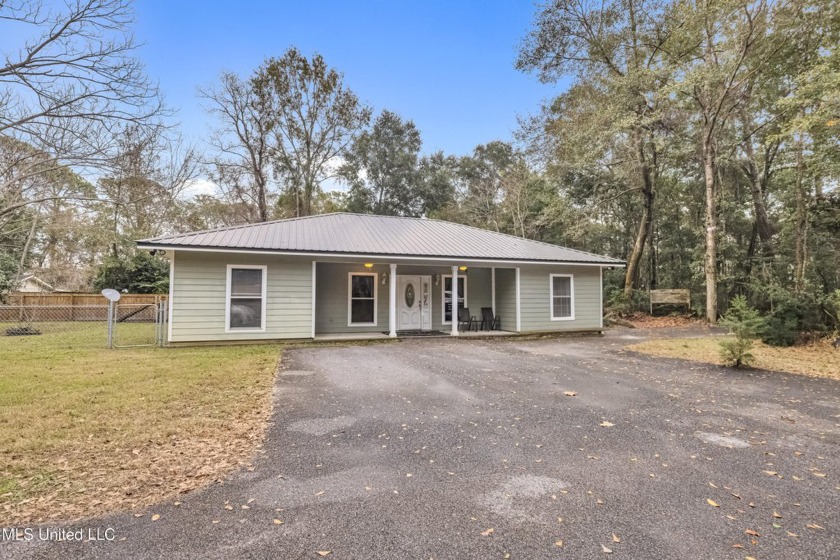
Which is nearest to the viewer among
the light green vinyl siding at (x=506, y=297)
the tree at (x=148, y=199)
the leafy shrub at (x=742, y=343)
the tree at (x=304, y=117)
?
the leafy shrub at (x=742, y=343)

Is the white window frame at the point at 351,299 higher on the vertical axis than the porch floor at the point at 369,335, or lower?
higher

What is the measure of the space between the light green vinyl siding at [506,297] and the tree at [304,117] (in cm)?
1464

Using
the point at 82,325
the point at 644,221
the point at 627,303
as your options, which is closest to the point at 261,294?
the point at 82,325

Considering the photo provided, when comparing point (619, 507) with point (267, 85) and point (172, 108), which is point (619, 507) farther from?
point (267, 85)

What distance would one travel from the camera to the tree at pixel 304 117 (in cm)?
2278

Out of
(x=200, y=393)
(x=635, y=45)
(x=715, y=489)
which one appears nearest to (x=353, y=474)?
(x=715, y=489)

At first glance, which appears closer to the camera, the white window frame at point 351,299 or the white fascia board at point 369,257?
the white fascia board at point 369,257

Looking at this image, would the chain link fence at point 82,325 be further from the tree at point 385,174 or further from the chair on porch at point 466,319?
the tree at point 385,174

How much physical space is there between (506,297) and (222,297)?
8.06m

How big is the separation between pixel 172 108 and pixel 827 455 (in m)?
10.2

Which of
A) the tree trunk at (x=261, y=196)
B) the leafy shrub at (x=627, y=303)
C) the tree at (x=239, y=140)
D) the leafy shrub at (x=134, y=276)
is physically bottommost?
the leafy shrub at (x=627, y=303)

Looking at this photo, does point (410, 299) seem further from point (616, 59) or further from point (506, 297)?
point (616, 59)

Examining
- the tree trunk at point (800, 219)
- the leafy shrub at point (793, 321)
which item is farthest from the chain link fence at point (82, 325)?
the tree trunk at point (800, 219)

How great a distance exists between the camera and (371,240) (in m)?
11.6
